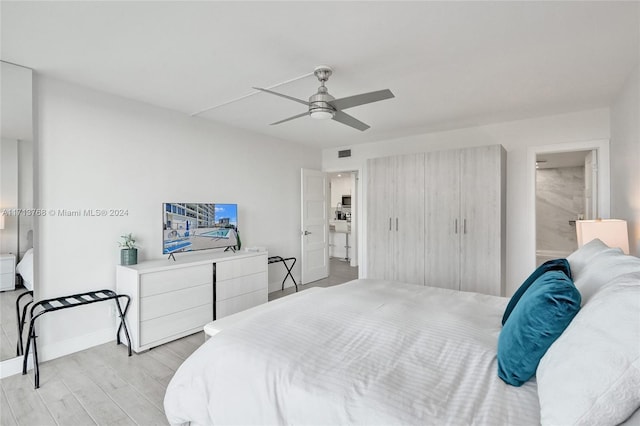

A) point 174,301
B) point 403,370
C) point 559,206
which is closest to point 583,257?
point 403,370

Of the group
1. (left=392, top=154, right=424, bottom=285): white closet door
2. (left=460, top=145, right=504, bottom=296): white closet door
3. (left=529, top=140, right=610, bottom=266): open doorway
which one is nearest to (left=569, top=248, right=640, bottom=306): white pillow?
(left=460, top=145, right=504, bottom=296): white closet door

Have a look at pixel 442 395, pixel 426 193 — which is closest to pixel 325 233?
pixel 426 193

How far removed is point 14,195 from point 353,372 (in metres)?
3.08

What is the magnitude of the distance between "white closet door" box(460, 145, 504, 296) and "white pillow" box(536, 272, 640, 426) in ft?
9.62

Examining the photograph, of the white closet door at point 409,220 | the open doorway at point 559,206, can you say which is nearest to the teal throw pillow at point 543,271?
the white closet door at point 409,220

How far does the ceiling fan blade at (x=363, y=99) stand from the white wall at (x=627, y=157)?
84.0 inches

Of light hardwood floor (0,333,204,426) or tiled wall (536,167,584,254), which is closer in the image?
light hardwood floor (0,333,204,426)

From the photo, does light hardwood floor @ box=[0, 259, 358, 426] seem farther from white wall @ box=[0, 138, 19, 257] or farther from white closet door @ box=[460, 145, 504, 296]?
white closet door @ box=[460, 145, 504, 296]

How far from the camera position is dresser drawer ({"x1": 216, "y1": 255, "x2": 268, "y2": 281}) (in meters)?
3.64

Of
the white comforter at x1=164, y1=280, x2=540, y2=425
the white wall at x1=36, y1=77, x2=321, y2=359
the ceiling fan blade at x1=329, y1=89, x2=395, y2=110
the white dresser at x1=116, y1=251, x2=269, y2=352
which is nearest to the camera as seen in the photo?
the white comforter at x1=164, y1=280, x2=540, y2=425

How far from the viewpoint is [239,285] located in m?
3.85

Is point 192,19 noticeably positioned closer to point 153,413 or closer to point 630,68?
point 153,413

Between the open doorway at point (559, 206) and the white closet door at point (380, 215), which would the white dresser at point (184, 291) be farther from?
the open doorway at point (559, 206)

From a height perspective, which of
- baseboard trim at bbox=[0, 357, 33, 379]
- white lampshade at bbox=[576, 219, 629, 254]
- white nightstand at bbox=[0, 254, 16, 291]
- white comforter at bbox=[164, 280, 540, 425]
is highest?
white lampshade at bbox=[576, 219, 629, 254]
